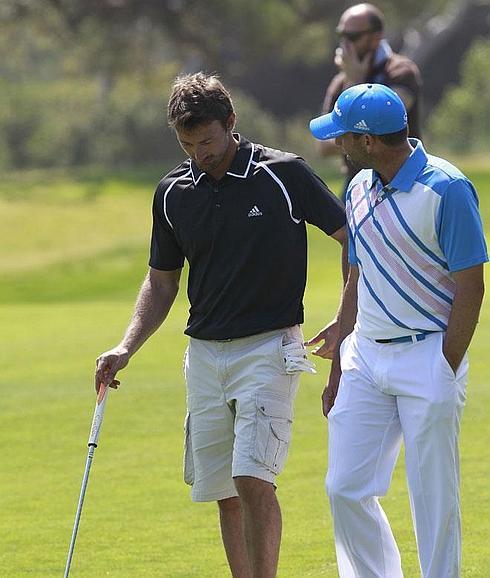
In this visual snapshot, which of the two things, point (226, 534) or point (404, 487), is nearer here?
point (226, 534)

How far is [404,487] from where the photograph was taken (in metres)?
8.48

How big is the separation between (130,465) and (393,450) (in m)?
3.83

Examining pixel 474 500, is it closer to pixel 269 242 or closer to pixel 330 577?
pixel 330 577

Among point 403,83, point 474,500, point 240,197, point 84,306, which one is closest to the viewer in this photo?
point 240,197

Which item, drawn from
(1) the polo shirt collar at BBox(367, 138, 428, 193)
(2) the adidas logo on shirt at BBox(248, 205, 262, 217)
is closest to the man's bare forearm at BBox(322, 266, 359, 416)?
(2) the adidas logo on shirt at BBox(248, 205, 262, 217)

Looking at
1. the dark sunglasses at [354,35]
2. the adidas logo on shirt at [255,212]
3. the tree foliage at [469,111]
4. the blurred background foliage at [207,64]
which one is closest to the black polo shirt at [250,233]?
the adidas logo on shirt at [255,212]

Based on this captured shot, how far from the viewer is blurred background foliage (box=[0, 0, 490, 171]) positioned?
4681 centimetres

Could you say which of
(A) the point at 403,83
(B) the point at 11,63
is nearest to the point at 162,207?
(A) the point at 403,83

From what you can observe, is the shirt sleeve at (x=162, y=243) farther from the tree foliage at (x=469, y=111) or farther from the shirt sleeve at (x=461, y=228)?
the tree foliage at (x=469, y=111)

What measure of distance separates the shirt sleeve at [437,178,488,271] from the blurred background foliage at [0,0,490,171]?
38.6m

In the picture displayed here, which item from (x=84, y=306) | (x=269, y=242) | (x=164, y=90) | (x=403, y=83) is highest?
(x=164, y=90)

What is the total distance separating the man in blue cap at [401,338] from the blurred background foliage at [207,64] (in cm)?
3844

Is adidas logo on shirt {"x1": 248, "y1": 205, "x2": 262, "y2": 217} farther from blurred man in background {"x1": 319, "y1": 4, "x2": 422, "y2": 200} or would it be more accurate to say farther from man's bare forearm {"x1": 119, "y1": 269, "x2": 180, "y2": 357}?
blurred man in background {"x1": 319, "y1": 4, "x2": 422, "y2": 200}

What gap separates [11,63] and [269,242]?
89034mm
